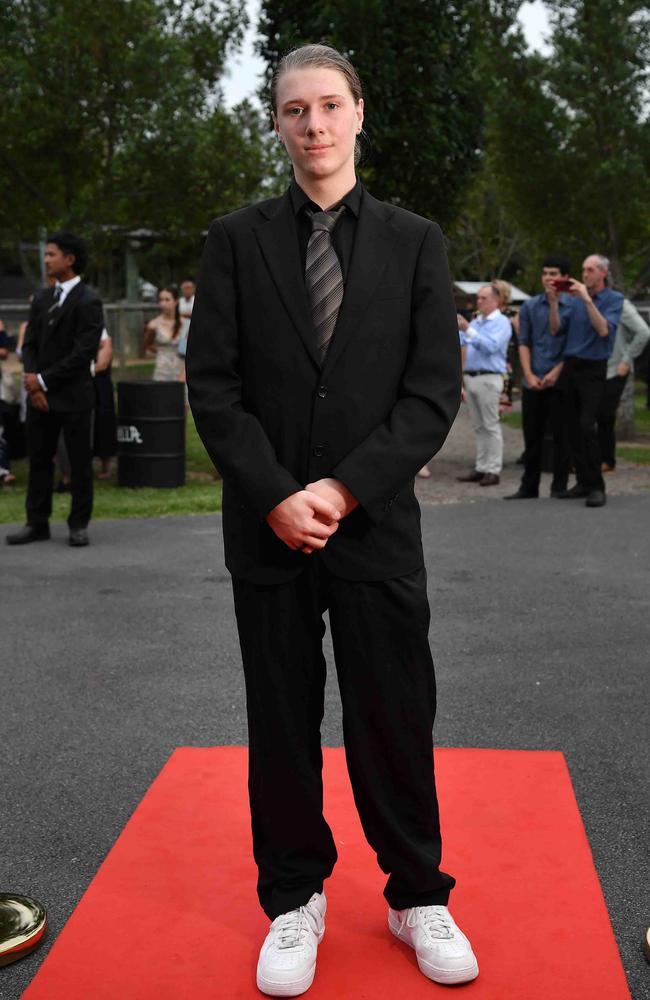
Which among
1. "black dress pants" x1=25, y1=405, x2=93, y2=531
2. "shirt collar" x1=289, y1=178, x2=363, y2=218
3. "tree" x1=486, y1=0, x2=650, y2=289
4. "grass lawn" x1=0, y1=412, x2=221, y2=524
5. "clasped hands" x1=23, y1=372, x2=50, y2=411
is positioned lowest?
"grass lawn" x1=0, y1=412, x2=221, y2=524

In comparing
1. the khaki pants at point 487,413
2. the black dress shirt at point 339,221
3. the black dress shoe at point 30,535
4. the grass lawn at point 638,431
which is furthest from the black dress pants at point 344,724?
the grass lawn at point 638,431

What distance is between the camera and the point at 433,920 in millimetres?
2807

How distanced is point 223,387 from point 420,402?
453 millimetres

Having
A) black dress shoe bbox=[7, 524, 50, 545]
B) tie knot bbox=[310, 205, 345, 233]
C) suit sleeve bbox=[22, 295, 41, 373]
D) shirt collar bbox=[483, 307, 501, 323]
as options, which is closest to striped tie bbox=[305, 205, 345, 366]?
tie knot bbox=[310, 205, 345, 233]

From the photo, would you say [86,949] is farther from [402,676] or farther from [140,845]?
[402,676]

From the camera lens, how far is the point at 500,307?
1148cm

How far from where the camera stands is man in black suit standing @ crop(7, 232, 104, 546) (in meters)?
8.18

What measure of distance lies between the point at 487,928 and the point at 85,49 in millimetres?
17326

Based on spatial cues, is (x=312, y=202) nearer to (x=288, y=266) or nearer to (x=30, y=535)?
(x=288, y=266)

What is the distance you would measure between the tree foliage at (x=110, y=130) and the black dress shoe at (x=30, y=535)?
1066cm

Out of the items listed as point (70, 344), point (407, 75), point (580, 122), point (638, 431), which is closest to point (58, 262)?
point (70, 344)

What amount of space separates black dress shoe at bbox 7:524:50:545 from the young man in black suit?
5.95m

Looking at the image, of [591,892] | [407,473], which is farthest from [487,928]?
[407,473]

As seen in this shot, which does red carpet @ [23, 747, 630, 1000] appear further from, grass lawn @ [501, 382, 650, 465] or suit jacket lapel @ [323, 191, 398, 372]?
grass lawn @ [501, 382, 650, 465]
